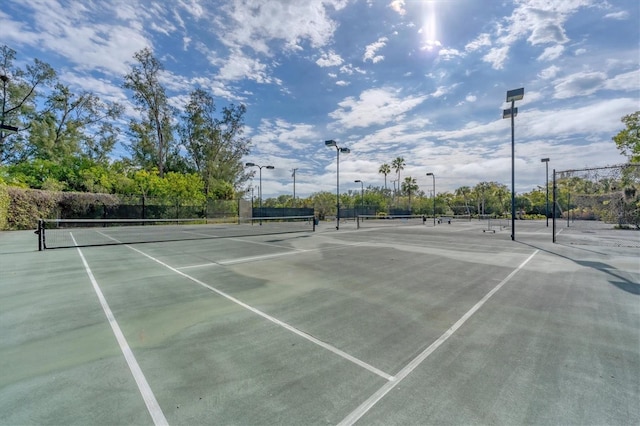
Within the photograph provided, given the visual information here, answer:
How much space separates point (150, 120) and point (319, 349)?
4248 centimetres

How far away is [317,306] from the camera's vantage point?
452 cm

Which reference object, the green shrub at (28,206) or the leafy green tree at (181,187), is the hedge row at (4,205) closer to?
the green shrub at (28,206)

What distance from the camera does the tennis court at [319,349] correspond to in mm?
2133

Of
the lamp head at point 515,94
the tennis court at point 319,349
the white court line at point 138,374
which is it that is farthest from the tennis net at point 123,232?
the lamp head at point 515,94

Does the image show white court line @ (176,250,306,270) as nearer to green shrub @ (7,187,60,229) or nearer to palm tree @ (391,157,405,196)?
green shrub @ (7,187,60,229)

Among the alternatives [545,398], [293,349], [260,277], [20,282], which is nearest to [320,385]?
[293,349]

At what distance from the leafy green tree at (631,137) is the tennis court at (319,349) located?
70.7 feet

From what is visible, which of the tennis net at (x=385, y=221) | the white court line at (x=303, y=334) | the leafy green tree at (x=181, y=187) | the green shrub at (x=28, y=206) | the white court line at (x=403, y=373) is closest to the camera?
the white court line at (x=403, y=373)

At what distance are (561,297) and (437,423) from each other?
4.65m

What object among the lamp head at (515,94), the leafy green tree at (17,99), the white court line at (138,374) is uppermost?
the leafy green tree at (17,99)

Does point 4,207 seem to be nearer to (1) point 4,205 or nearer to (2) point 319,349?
(1) point 4,205

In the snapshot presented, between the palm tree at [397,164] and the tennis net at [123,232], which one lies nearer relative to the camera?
the tennis net at [123,232]

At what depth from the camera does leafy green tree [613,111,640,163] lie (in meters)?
19.5

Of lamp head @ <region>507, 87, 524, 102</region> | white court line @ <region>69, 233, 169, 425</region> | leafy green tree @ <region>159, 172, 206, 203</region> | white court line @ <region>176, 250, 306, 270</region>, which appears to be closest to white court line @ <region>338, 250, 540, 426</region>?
white court line @ <region>69, 233, 169, 425</region>
